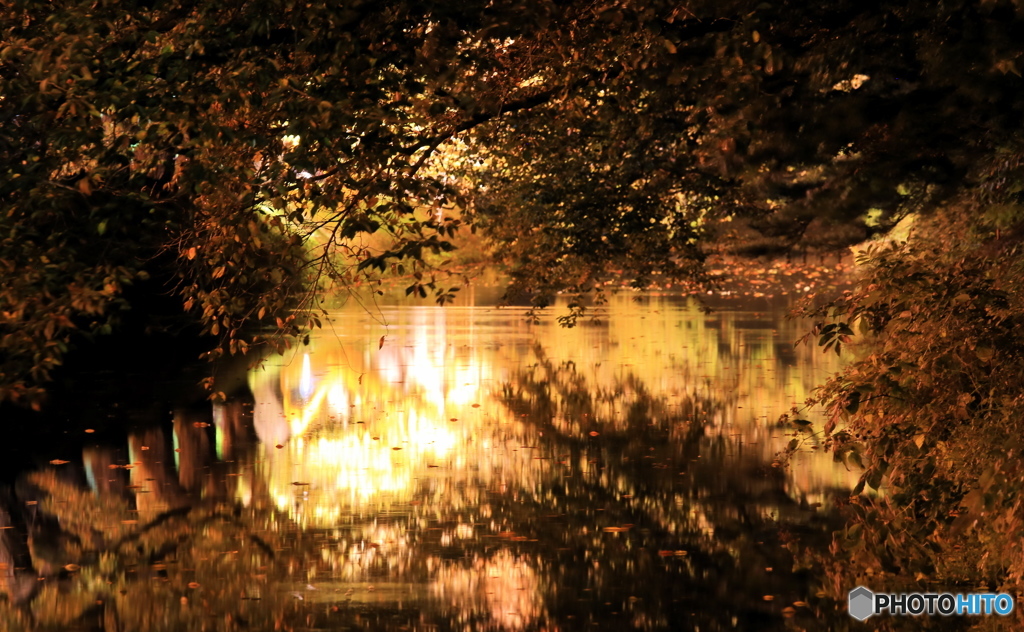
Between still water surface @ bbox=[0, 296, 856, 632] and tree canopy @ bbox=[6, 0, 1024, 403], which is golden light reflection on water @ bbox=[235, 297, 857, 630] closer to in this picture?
still water surface @ bbox=[0, 296, 856, 632]

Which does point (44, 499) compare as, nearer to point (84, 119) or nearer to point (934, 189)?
point (84, 119)

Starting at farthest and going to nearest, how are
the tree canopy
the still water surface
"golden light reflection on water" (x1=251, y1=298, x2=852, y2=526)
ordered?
"golden light reflection on water" (x1=251, y1=298, x2=852, y2=526), the still water surface, the tree canopy

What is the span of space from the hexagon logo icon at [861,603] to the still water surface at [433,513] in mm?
288

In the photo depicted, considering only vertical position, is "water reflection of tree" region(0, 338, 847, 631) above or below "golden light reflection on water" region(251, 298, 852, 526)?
below

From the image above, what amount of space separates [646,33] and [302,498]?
16.9 ft

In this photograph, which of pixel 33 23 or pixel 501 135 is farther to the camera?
pixel 501 135

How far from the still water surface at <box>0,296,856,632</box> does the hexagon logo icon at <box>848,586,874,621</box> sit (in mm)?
288

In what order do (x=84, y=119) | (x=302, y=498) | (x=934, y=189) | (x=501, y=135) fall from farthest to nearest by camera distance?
1. (x=501, y=135)
2. (x=302, y=498)
3. (x=934, y=189)
4. (x=84, y=119)

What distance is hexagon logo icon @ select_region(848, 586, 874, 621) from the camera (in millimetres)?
7723

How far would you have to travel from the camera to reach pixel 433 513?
10758 mm

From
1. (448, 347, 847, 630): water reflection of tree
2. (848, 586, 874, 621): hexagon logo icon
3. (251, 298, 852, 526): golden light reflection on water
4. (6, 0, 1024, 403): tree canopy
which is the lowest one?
(848, 586, 874, 621): hexagon logo icon

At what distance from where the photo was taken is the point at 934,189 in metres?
9.39

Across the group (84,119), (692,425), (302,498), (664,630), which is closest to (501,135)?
(692,425)

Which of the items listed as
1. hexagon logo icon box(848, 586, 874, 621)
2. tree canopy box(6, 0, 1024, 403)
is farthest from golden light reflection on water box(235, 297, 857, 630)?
tree canopy box(6, 0, 1024, 403)
